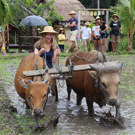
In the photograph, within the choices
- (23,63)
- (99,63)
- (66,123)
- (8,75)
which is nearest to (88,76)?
(99,63)

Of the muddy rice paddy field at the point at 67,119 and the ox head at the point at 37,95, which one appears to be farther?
the muddy rice paddy field at the point at 67,119

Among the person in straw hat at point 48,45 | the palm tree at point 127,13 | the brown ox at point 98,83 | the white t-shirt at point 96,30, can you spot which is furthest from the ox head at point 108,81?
the palm tree at point 127,13

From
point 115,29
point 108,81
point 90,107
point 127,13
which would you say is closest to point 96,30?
point 115,29

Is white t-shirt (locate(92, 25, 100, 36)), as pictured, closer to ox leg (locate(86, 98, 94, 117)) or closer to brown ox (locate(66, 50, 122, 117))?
brown ox (locate(66, 50, 122, 117))

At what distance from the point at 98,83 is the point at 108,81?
0.99 ft

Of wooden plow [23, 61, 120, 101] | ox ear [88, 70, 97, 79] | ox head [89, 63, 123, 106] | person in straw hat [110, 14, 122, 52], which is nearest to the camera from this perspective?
ox head [89, 63, 123, 106]

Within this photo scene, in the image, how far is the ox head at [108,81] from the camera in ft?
18.2

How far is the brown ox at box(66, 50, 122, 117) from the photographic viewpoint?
5636 millimetres

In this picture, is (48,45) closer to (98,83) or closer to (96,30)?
(98,83)

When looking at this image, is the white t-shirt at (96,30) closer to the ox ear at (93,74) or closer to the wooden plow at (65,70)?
the wooden plow at (65,70)

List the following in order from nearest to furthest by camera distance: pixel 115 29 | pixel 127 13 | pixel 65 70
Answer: pixel 65 70, pixel 115 29, pixel 127 13

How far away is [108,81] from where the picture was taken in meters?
5.70

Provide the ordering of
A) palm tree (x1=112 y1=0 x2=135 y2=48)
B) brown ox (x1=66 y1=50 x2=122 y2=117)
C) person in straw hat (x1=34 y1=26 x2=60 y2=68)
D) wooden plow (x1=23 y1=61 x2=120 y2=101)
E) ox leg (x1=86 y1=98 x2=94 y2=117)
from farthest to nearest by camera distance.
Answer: palm tree (x1=112 y1=0 x2=135 y2=48) → person in straw hat (x1=34 y1=26 x2=60 y2=68) → ox leg (x1=86 y1=98 x2=94 y2=117) → wooden plow (x1=23 y1=61 x2=120 y2=101) → brown ox (x1=66 y1=50 x2=122 y2=117)

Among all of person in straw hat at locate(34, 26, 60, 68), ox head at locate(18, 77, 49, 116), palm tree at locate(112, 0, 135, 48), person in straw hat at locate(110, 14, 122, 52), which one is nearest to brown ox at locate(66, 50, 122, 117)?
person in straw hat at locate(34, 26, 60, 68)
